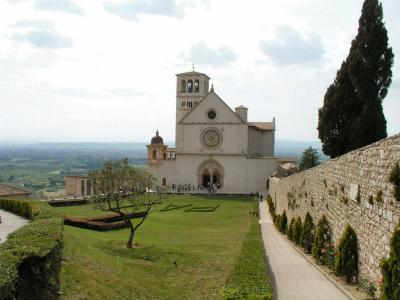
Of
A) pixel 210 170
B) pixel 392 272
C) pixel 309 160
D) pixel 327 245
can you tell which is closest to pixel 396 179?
pixel 392 272

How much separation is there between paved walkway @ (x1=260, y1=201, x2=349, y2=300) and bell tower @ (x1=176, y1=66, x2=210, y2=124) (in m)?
52.6

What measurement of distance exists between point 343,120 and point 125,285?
2441cm

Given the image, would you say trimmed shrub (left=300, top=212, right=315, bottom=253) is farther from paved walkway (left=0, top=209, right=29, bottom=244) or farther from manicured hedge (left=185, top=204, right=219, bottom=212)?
manicured hedge (left=185, top=204, right=219, bottom=212)

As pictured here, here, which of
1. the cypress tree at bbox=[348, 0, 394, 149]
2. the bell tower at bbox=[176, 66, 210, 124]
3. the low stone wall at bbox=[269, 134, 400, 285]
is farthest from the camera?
the bell tower at bbox=[176, 66, 210, 124]

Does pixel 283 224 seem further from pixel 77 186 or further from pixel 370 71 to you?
pixel 77 186

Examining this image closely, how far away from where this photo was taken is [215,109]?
213 feet

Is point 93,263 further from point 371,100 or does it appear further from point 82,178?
point 82,178

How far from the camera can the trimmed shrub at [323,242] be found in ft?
52.0

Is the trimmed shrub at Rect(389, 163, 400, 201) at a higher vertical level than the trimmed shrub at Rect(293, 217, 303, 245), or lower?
higher

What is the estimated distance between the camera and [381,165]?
33.7ft

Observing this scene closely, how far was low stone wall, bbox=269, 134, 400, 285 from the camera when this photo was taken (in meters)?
9.91

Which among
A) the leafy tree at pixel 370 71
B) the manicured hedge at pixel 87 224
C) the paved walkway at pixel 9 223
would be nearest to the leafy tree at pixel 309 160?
the leafy tree at pixel 370 71

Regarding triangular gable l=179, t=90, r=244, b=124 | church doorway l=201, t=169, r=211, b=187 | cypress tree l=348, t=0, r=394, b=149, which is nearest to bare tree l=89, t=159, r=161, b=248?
cypress tree l=348, t=0, r=394, b=149

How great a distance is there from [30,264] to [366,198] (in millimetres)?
7300
